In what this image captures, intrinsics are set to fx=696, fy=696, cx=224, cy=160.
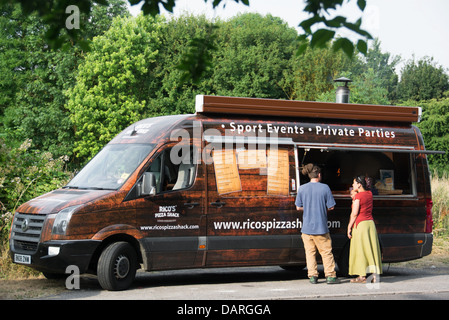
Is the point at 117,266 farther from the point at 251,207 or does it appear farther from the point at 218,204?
the point at 251,207

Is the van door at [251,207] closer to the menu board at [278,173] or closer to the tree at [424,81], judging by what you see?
the menu board at [278,173]

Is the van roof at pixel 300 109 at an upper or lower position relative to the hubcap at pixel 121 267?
upper

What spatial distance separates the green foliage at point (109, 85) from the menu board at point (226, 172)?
3431 cm

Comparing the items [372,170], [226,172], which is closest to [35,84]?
[372,170]

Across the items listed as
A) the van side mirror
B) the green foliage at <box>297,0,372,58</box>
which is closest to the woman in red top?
the van side mirror

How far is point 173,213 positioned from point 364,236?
3.14 metres

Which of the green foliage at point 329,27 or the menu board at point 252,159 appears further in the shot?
the menu board at point 252,159

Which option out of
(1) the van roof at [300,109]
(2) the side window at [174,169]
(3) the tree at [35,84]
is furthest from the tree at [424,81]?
(2) the side window at [174,169]

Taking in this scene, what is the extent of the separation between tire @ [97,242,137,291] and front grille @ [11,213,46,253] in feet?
3.13

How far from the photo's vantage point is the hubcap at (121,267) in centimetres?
977

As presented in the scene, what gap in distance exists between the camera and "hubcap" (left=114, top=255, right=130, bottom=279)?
977cm

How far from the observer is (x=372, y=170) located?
12.5m

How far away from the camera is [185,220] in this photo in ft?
34.2

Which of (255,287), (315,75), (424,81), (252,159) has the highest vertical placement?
(424,81)
